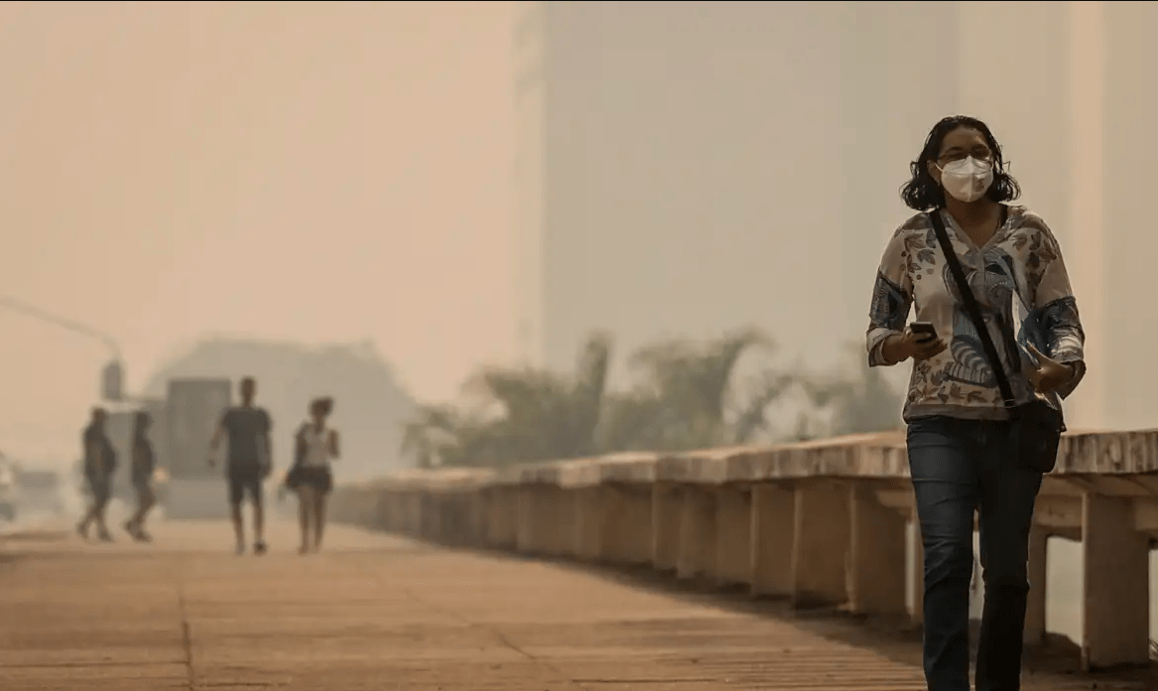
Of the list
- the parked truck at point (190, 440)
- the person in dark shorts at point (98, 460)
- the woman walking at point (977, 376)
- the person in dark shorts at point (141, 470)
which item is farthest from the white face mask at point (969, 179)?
the parked truck at point (190, 440)

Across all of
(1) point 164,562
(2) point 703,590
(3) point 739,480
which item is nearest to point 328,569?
(1) point 164,562

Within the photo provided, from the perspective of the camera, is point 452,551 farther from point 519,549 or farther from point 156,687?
point 156,687

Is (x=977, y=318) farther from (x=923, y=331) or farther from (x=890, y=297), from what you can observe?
(x=890, y=297)

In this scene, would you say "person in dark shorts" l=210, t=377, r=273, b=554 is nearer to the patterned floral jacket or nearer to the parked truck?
the patterned floral jacket

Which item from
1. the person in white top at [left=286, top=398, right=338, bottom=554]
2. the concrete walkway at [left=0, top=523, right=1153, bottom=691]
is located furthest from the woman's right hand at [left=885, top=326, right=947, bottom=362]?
the person in white top at [left=286, top=398, right=338, bottom=554]

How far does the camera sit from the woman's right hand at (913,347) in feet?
26.3

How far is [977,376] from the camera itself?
319 inches

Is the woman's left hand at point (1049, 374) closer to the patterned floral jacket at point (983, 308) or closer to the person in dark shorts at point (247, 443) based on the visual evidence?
the patterned floral jacket at point (983, 308)

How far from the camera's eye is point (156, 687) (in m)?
10.7

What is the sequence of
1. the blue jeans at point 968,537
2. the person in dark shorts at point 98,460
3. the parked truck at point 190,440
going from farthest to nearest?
the parked truck at point 190,440 < the person in dark shorts at point 98,460 < the blue jeans at point 968,537

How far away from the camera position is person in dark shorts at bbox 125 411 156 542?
38.8 m

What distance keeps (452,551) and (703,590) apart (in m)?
12.3

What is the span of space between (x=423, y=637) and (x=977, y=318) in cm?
629

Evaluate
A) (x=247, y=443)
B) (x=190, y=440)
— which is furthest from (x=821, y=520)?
(x=190, y=440)
